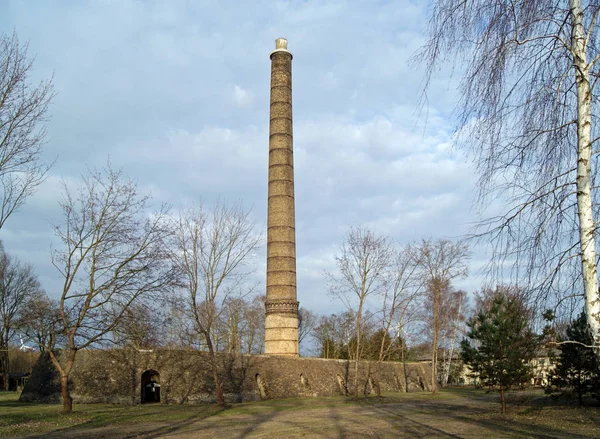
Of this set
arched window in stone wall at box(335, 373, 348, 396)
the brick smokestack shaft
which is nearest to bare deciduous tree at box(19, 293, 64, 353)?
the brick smokestack shaft

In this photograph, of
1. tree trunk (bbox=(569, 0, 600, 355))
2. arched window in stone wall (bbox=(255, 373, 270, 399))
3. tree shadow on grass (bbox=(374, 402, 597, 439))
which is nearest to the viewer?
tree trunk (bbox=(569, 0, 600, 355))

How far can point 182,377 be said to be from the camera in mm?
27188

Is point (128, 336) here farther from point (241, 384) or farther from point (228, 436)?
point (241, 384)

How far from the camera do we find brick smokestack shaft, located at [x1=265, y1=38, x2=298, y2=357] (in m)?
34.0

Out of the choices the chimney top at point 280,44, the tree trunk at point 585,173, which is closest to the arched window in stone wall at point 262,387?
the chimney top at point 280,44

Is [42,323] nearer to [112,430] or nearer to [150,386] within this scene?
[112,430]

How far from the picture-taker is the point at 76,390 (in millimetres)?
24578

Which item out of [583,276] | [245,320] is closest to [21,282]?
[245,320]

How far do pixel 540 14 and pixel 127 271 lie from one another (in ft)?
55.8

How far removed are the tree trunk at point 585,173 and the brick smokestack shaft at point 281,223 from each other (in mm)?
29969

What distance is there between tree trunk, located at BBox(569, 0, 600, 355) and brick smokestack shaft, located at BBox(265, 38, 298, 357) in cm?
2997

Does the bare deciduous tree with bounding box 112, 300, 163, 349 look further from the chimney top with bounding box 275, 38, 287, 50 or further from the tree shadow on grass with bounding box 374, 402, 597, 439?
the chimney top with bounding box 275, 38, 287, 50

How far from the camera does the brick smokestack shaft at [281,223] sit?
3400 cm

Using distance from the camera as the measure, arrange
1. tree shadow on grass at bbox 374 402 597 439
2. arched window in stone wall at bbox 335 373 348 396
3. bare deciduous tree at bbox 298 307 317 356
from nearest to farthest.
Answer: tree shadow on grass at bbox 374 402 597 439, arched window in stone wall at bbox 335 373 348 396, bare deciduous tree at bbox 298 307 317 356
